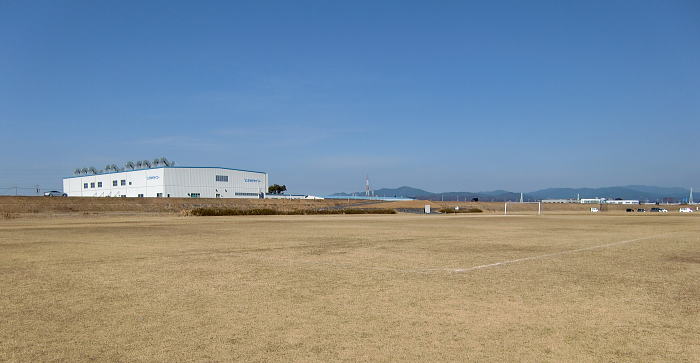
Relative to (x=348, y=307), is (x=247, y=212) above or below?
below

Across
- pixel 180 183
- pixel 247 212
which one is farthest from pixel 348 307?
pixel 180 183

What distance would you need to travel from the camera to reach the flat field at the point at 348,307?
576cm

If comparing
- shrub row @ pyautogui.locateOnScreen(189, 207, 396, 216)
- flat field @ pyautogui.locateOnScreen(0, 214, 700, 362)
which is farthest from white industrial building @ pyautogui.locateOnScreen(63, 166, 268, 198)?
flat field @ pyautogui.locateOnScreen(0, 214, 700, 362)

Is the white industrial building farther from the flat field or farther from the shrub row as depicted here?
the flat field

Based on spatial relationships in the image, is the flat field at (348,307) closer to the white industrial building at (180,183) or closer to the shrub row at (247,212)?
the shrub row at (247,212)

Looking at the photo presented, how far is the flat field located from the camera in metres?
5.76

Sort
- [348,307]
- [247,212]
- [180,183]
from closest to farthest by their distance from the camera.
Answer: [348,307]
[247,212]
[180,183]

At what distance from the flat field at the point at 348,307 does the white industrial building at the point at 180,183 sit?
86577mm

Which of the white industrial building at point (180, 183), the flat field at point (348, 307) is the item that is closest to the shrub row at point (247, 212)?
the flat field at point (348, 307)

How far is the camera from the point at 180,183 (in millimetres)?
97625

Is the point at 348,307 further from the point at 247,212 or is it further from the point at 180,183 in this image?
the point at 180,183

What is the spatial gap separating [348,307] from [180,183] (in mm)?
96325

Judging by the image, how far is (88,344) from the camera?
5918 mm

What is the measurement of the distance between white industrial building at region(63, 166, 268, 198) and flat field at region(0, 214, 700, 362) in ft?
284
